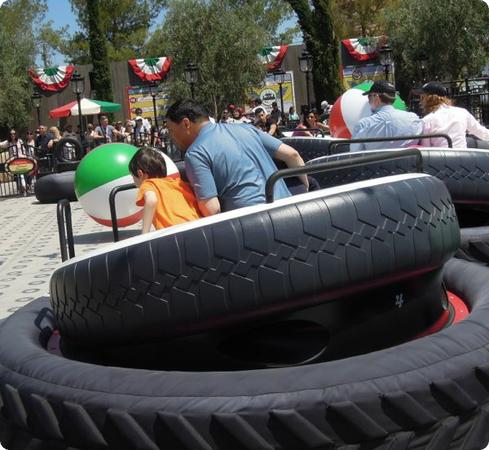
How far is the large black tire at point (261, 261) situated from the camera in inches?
98.3

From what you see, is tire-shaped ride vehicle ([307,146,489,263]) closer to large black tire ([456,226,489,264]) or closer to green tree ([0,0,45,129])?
large black tire ([456,226,489,264])

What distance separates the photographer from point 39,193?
28.1 feet

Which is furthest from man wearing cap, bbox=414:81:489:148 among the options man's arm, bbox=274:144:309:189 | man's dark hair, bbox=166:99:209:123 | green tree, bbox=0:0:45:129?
green tree, bbox=0:0:45:129

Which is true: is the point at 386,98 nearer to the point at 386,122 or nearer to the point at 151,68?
the point at 386,122

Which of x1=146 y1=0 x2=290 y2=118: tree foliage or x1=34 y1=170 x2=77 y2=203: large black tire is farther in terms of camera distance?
x1=146 y1=0 x2=290 y2=118: tree foliage

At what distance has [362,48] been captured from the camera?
38500mm

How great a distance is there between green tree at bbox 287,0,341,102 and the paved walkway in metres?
21.8

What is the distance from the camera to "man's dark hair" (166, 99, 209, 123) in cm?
A: 354

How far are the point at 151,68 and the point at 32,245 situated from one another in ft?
97.7

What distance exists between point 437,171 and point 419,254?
2.22 metres

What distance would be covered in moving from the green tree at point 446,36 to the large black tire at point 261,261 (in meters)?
33.1

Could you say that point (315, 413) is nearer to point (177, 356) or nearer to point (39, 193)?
point (177, 356)

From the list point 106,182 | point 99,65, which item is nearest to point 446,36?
point 99,65

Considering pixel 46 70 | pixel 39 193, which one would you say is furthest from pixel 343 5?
pixel 39 193
